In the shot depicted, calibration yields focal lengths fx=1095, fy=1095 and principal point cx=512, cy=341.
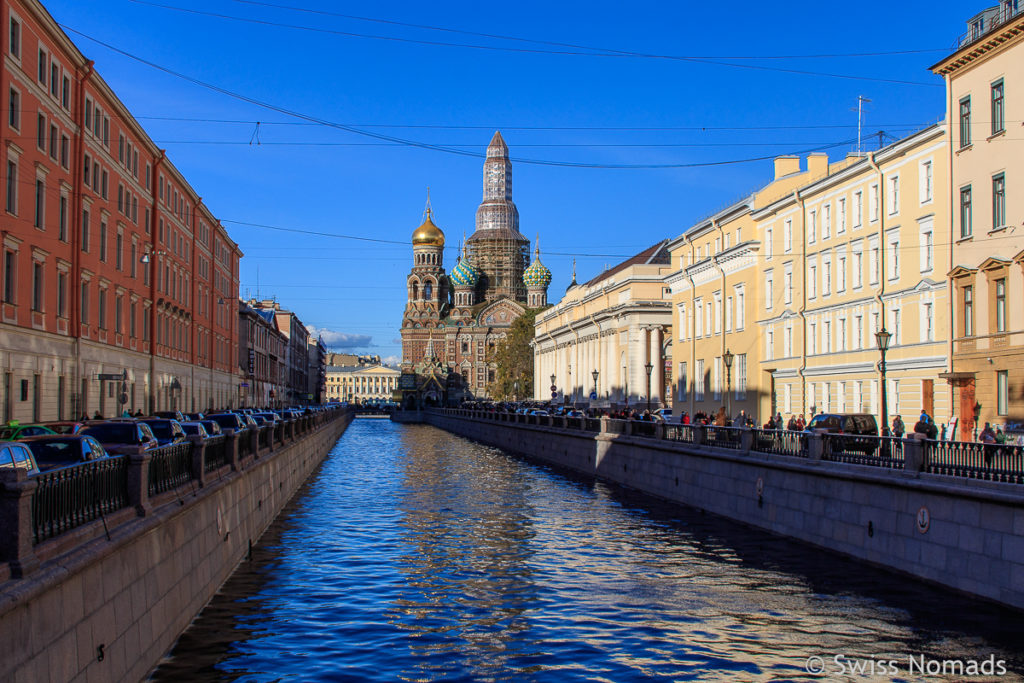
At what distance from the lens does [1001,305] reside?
32.9 metres

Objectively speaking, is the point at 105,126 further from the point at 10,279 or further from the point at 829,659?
the point at 829,659

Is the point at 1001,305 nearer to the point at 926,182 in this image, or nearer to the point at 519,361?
the point at 926,182

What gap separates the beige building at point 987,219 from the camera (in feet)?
104

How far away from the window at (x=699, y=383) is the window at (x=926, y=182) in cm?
2616

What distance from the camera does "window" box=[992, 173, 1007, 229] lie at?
3269 centimetres

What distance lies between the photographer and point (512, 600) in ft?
59.3

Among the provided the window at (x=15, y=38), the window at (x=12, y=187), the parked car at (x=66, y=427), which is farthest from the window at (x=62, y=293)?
the parked car at (x=66, y=427)

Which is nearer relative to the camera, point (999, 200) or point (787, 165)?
point (999, 200)

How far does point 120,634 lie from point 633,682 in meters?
5.93

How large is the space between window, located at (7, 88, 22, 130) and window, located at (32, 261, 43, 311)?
484cm

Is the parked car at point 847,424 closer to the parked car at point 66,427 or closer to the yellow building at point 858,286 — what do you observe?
the yellow building at point 858,286

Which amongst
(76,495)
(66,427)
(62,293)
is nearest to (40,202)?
(62,293)

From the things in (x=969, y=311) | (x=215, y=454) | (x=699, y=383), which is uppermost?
(x=969, y=311)

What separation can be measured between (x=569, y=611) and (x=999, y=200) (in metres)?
22.7
